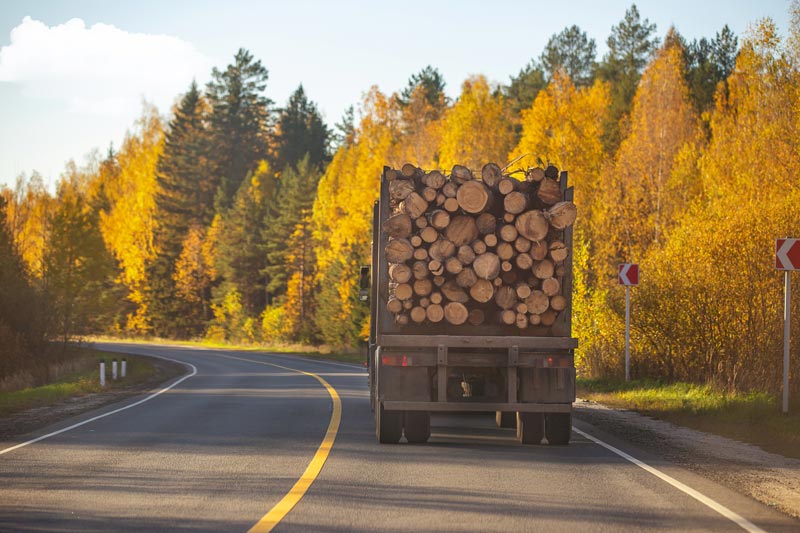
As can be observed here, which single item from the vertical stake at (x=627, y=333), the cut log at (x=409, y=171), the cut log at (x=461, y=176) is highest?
the cut log at (x=409, y=171)

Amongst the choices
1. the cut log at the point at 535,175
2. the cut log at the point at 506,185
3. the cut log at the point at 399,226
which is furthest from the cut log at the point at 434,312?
the cut log at the point at 535,175

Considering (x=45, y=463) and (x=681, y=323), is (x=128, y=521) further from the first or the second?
(x=681, y=323)

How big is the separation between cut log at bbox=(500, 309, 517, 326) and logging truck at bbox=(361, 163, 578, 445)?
15mm

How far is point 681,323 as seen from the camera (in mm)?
21000

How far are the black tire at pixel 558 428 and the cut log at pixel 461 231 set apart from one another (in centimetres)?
250

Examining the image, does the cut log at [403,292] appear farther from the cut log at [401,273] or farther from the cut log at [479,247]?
the cut log at [479,247]

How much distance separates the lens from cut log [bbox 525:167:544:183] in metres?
12.0

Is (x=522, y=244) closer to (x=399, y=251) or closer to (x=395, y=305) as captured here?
(x=399, y=251)

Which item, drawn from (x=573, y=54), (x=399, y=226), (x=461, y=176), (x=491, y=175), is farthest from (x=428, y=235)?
(x=573, y=54)

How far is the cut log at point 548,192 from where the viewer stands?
11961 millimetres

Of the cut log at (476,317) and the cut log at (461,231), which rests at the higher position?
the cut log at (461,231)

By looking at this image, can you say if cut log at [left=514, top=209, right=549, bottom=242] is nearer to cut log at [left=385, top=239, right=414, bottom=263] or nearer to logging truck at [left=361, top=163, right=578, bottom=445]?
logging truck at [left=361, top=163, right=578, bottom=445]

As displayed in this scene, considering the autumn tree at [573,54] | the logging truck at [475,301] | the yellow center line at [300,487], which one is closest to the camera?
the yellow center line at [300,487]

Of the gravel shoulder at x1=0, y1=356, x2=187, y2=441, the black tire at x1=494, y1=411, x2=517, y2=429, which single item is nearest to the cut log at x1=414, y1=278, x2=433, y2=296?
the black tire at x1=494, y1=411, x2=517, y2=429
